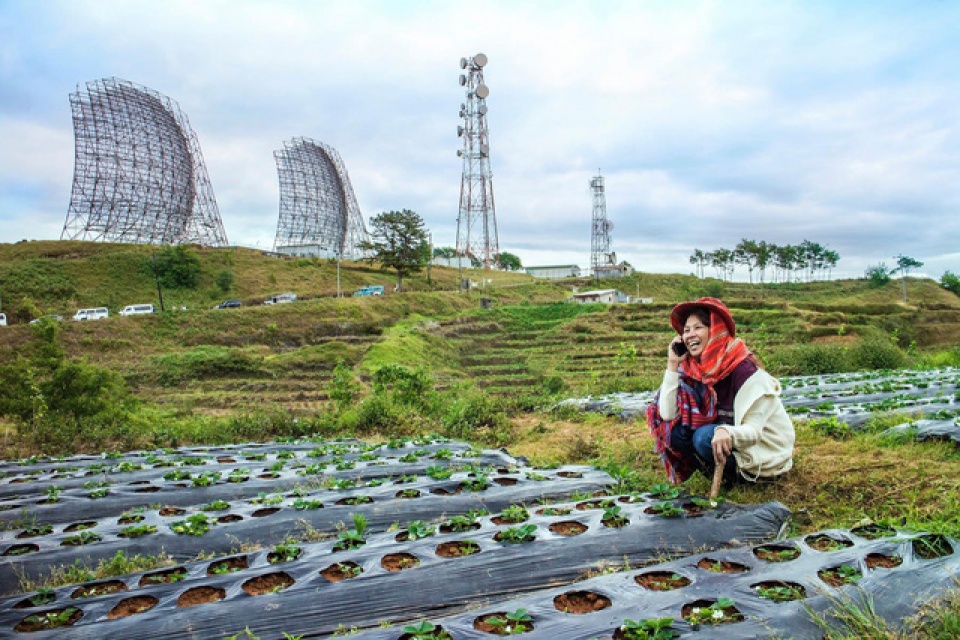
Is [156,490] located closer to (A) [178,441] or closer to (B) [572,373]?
(A) [178,441]

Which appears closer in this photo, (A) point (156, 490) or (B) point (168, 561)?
(B) point (168, 561)

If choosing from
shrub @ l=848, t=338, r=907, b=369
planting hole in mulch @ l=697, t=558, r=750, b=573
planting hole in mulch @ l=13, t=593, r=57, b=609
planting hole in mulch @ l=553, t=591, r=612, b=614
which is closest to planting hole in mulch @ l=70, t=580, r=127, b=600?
planting hole in mulch @ l=13, t=593, r=57, b=609

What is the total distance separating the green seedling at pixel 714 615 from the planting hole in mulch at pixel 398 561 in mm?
1553

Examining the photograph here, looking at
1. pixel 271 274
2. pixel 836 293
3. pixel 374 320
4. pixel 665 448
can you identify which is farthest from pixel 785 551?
pixel 836 293

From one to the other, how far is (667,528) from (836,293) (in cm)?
6722

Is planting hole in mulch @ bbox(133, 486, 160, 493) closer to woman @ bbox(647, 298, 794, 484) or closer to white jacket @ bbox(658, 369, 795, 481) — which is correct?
woman @ bbox(647, 298, 794, 484)

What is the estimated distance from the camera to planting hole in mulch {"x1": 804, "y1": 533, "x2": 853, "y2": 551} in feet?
9.72

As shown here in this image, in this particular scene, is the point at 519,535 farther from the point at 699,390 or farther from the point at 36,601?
the point at 36,601

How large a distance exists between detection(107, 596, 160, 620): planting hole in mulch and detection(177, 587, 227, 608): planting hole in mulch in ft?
0.43

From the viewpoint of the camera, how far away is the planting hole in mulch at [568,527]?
355cm

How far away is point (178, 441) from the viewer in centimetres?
1019

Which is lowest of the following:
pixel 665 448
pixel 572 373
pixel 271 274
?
pixel 572 373

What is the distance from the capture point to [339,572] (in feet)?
10.3

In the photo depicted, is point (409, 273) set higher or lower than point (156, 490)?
higher
